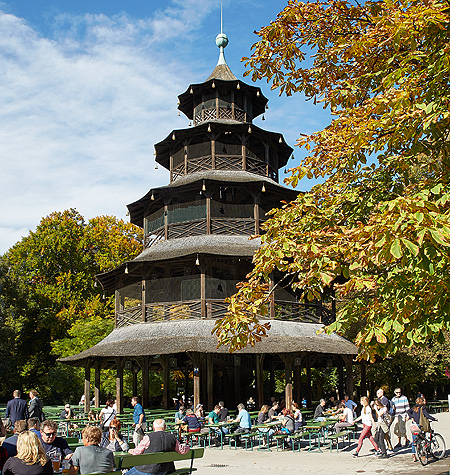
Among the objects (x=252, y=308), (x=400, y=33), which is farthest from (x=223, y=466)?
(x=400, y=33)

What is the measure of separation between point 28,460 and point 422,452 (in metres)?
9.66

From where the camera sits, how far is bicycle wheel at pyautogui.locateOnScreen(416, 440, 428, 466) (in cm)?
1316

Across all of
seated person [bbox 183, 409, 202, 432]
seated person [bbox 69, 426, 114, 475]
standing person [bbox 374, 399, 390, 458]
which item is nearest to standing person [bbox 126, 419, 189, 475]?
seated person [bbox 69, 426, 114, 475]

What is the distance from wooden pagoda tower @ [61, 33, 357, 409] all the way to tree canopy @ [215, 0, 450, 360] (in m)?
13.3

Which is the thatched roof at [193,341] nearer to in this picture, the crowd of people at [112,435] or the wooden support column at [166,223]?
the crowd of people at [112,435]

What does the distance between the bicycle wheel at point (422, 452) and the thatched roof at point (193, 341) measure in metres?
8.66

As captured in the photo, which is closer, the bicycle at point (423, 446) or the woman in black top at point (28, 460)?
the woman in black top at point (28, 460)

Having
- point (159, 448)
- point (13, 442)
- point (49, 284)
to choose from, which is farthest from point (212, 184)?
point (49, 284)

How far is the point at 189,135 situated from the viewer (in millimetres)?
31000

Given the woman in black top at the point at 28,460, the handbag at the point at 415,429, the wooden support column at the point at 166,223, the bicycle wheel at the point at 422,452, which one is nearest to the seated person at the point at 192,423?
the handbag at the point at 415,429

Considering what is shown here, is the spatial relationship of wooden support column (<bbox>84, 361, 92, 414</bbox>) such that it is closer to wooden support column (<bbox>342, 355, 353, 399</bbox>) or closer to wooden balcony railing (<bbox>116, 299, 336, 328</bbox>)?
wooden balcony railing (<bbox>116, 299, 336, 328</bbox>)

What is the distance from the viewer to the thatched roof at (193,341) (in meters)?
22.2

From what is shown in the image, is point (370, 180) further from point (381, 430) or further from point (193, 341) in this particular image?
point (193, 341)

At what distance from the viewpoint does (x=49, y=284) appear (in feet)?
157
